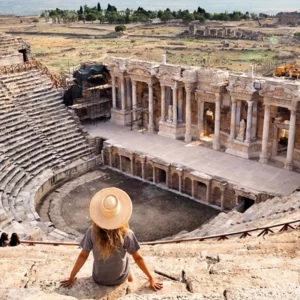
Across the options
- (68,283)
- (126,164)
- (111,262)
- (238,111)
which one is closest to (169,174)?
(126,164)

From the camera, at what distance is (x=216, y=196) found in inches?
810

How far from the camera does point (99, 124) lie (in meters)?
28.8

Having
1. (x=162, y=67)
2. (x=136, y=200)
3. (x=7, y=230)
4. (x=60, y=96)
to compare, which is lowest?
(x=136, y=200)

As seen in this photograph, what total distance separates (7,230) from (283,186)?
11.5 meters

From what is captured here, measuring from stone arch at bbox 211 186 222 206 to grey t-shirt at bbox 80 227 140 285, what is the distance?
14.7 metres

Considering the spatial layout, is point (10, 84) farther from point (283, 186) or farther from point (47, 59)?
point (47, 59)

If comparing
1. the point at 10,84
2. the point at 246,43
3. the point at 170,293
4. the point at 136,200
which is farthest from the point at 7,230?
the point at 246,43

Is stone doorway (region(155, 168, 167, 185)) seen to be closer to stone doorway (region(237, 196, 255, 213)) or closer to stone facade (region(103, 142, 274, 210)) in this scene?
stone facade (region(103, 142, 274, 210))

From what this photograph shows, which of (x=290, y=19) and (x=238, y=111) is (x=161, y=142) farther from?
(x=290, y=19)

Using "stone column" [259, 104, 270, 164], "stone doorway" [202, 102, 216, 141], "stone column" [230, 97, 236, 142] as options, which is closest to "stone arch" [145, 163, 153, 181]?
"stone doorway" [202, 102, 216, 141]

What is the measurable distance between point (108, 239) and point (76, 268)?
65 centimetres

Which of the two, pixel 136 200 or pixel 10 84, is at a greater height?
pixel 10 84

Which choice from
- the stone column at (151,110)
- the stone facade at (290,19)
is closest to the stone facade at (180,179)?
the stone column at (151,110)

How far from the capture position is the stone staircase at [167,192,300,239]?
14242 millimetres
